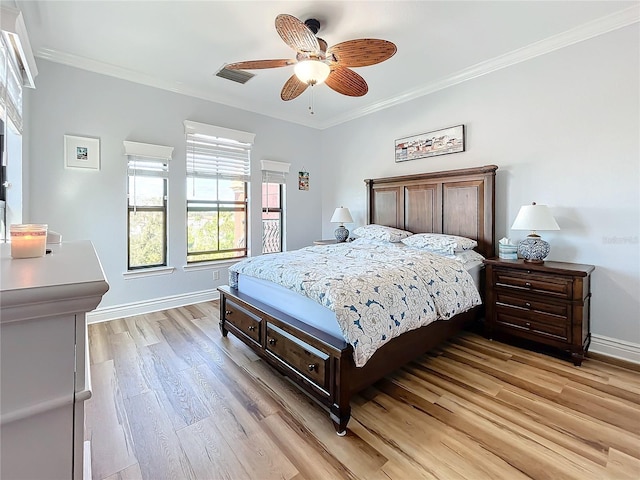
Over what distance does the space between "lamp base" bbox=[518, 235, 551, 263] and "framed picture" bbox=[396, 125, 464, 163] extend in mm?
1344

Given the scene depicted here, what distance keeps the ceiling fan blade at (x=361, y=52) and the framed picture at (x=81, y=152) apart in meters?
2.72

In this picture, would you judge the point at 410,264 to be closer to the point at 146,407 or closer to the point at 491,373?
the point at 491,373

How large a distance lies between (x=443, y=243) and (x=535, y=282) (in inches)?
34.0

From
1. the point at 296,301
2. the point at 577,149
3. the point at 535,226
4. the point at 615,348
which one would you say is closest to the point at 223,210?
the point at 296,301

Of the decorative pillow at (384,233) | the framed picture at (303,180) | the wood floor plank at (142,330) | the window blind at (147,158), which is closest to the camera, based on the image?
the wood floor plank at (142,330)

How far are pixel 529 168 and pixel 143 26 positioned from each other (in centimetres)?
387

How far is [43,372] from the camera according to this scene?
536mm

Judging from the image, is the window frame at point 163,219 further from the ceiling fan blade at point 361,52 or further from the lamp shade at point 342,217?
the ceiling fan blade at point 361,52

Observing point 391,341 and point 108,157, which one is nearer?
point 391,341

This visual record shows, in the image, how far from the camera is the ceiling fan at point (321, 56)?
2.05 m

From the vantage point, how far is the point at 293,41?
213cm

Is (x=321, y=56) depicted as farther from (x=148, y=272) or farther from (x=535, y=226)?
(x=148, y=272)

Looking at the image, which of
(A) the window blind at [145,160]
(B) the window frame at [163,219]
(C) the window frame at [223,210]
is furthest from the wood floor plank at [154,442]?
(A) the window blind at [145,160]

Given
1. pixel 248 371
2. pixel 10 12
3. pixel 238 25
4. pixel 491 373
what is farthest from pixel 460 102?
pixel 10 12
